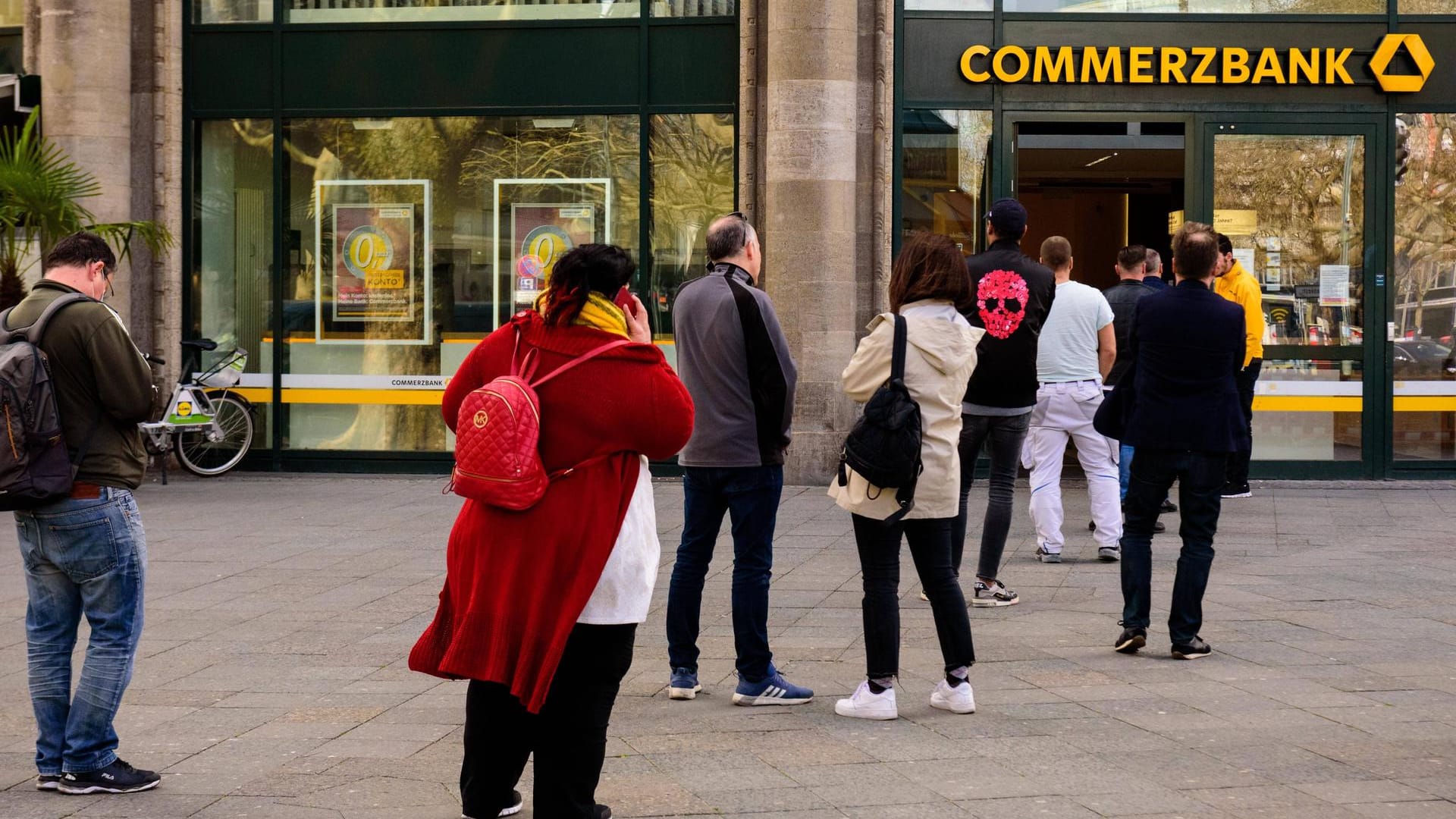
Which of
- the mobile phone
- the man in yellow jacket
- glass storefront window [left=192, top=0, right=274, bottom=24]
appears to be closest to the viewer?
the mobile phone

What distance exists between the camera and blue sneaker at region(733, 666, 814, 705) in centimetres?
609

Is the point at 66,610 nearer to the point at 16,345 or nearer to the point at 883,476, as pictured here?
the point at 16,345

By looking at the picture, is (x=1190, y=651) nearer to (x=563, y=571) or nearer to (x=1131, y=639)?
(x=1131, y=639)

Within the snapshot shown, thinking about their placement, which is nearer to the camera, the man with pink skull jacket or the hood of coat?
the hood of coat

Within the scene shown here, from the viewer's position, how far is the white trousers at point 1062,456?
9.47 metres

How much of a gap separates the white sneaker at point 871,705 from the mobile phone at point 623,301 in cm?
216

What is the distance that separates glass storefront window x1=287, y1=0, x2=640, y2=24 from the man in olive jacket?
32.0 feet

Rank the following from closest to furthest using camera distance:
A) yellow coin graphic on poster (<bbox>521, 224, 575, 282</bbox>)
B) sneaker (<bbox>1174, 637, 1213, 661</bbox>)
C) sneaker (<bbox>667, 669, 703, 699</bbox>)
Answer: sneaker (<bbox>667, 669, 703, 699</bbox>) → sneaker (<bbox>1174, 637, 1213, 661</bbox>) → yellow coin graphic on poster (<bbox>521, 224, 575, 282</bbox>)

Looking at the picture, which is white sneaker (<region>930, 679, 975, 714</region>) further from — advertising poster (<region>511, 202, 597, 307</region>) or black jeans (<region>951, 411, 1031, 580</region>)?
advertising poster (<region>511, 202, 597, 307</region>)

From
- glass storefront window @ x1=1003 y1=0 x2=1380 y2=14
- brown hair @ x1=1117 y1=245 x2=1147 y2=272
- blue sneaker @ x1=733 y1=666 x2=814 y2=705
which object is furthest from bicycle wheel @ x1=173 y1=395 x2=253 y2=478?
blue sneaker @ x1=733 y1=666 x2=814 y2=705

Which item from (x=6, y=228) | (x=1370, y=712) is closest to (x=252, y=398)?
(x=6, y=228)

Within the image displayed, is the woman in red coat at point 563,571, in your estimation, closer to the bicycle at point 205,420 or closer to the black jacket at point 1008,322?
the black jacket at point 1008,322

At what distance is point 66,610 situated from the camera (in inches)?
202

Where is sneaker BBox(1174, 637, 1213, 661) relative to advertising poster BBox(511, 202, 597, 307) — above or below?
below
